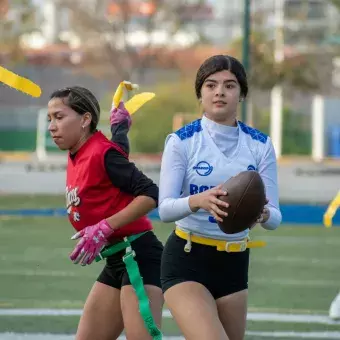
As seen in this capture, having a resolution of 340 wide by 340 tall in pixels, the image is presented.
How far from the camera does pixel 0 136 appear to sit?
41781 mm

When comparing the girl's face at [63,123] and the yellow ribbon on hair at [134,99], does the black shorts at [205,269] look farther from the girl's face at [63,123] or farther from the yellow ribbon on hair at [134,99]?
the yellow ribbon on hair at [134,99]

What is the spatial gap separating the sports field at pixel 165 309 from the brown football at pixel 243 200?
131 inches

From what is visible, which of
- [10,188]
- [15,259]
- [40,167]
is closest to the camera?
[15,259]

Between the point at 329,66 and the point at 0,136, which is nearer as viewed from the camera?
the point at 0,136

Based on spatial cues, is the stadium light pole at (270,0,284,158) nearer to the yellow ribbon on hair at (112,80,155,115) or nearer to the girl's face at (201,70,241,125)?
the yellow ribbon on hair at (112,80,155,115)

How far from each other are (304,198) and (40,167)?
8274 millimetres

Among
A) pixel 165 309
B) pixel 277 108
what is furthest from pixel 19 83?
pixel 277 108

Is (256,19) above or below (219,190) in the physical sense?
above

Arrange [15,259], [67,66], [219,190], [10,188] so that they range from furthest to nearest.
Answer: [67,66] → [10,188] → [15,259] → [219,190]

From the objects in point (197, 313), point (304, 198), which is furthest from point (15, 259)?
point (304, 198)

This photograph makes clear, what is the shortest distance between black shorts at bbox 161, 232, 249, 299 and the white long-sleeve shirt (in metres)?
0.08

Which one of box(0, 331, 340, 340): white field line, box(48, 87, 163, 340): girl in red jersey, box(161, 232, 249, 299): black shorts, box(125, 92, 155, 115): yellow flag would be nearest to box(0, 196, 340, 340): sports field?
box(0, 331, 340, 340): white field line

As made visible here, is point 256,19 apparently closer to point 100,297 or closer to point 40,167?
point 40,167

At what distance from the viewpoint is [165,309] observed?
31.0 ft
